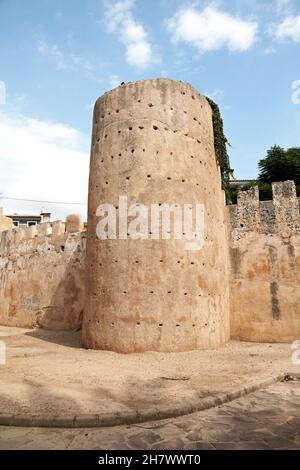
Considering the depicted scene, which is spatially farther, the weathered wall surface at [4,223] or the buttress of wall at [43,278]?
the weathered wall surface at [4,223]

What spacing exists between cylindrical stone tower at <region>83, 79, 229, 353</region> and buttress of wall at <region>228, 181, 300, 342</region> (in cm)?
70

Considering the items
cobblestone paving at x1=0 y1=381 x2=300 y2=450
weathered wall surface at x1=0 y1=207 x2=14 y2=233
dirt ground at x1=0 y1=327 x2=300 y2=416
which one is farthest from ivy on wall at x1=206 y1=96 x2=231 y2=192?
weathered wall surface at x1=0 y1=207 x2=14 y2=233

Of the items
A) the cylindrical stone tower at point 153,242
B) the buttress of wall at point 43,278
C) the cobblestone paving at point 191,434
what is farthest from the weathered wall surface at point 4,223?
the cobblestone paving at point 191,434

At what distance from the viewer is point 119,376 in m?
4.85

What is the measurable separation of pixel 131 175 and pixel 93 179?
40.5 inches

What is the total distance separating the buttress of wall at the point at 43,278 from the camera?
1115cm

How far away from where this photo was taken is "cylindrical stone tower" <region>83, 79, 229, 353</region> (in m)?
6.81

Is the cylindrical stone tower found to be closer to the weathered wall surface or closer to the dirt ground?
the dirt ground

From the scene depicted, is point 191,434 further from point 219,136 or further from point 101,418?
point 219,136

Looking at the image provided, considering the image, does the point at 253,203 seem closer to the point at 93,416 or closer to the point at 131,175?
the point at 131,175

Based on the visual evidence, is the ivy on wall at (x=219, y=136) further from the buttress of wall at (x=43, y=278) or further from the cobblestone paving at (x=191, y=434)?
the cobblestone paving at (x=191, y=434)

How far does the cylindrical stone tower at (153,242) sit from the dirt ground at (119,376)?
51 cm

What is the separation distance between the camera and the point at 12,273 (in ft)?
44.5
